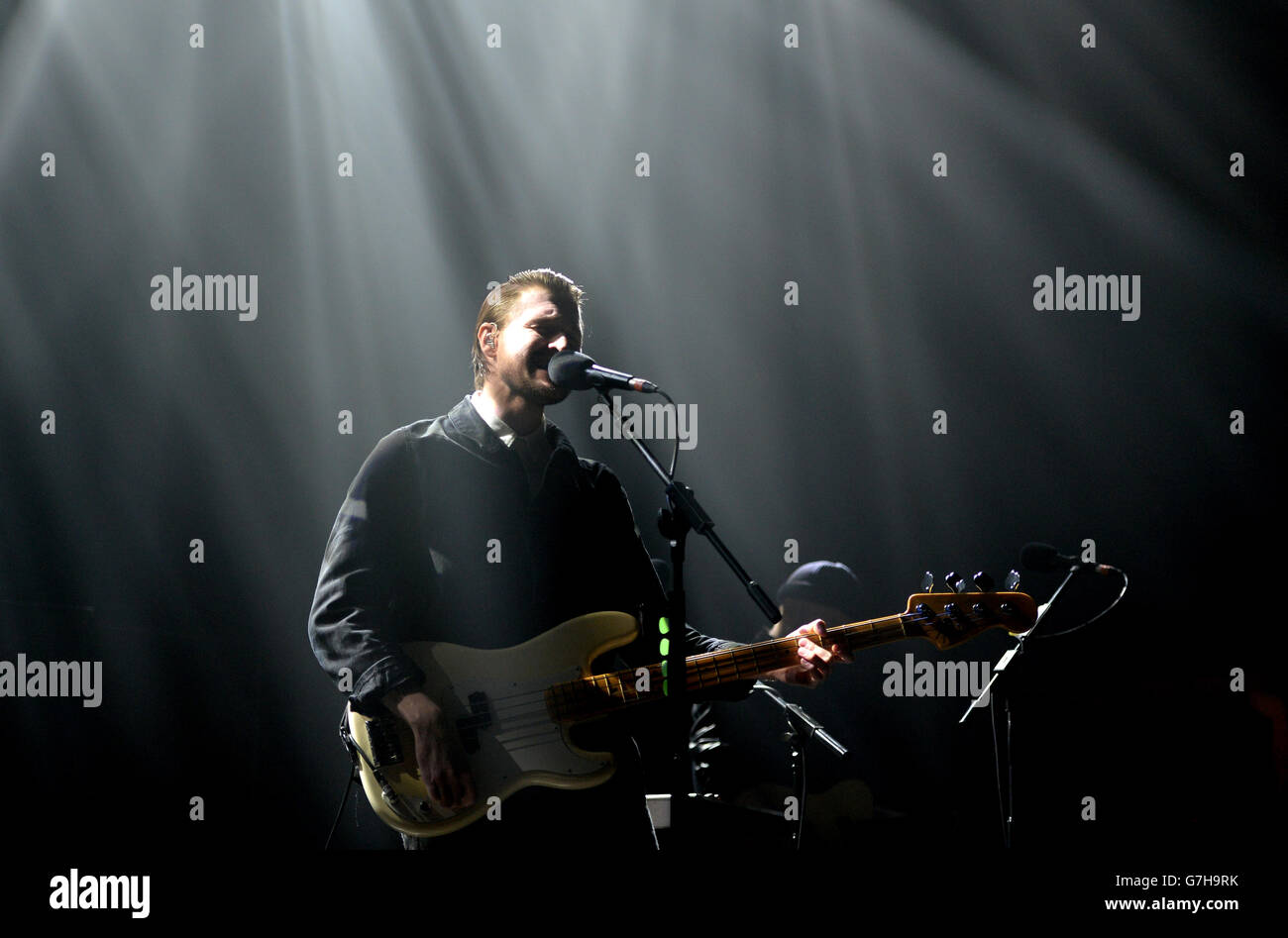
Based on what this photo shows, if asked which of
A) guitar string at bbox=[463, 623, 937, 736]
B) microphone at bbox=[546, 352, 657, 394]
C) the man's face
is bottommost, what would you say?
guitar string at bbox=[463, 623, 937, 736]

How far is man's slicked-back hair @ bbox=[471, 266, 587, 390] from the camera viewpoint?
280cm

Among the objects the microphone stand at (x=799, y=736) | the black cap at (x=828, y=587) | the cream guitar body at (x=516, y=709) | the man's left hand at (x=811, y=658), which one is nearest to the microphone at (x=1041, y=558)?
the black cap at (x=828, y=587)

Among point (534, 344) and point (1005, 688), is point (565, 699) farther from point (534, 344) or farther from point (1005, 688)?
point (1005, 688)

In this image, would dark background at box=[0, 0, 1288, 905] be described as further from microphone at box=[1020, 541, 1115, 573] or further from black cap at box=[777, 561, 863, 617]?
microphone at box=[1020, 541, 1115, 573]

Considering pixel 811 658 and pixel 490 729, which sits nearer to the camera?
pixel 490 729

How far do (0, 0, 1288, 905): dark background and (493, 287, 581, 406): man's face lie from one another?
1.80m

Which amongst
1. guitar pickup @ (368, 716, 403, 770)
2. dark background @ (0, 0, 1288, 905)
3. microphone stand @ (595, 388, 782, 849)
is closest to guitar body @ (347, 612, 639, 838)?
guitar pickup @ (368, 716, 403, 770)

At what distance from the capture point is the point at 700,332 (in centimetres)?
481

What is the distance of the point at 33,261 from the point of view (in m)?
4.24

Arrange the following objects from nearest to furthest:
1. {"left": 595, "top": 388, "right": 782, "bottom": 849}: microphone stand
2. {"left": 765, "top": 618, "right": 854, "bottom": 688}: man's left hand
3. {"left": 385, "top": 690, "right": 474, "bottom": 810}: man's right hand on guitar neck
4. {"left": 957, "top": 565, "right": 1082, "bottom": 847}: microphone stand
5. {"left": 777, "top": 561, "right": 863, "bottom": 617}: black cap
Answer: {"left": 595, "top": 388, "right": 782, "bottom": 849}: microphone stand < {"left": 385, "top": 690, "right": 474, "bottom": 810}: man's right hand on guitar neck < {"left": 765, "top": 618, "right": 854, "bottom": 688}: man's left hand < {"left": 957, "top": 565, "right": 1082, "bottom": 847}: microphone stand < {"left": 777, "top": 561, "right": 863, "bottom": 617}: black cap

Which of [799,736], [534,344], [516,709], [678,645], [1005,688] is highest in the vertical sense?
[534,344]

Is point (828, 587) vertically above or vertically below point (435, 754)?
above

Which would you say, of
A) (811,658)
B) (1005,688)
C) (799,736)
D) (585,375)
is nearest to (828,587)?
(1005,688)

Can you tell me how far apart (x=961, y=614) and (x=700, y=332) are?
2338 millimetres
